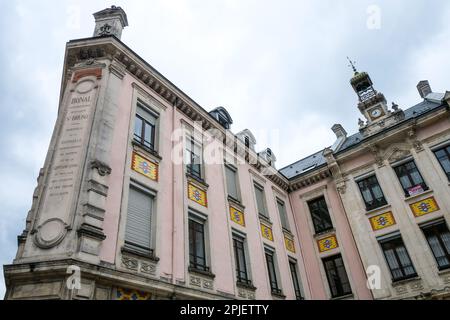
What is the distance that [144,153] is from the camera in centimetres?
1093

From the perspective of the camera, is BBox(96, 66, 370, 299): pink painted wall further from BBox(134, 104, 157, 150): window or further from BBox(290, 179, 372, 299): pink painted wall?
BBox(134, 104, 157, 150): window

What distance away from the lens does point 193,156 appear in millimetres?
13656

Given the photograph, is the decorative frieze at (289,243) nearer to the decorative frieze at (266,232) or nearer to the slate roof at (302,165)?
the decorative frieze at (266,232)

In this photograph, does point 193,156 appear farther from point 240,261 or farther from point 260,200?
point 260,200

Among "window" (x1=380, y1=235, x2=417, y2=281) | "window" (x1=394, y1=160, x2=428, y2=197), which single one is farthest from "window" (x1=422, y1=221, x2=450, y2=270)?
"window" (x1=394, y1=160, x2=428, y2=197)

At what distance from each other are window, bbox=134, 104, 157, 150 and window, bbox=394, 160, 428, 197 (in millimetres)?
13147

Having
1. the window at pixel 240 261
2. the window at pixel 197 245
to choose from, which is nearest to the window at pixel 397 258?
the window at pixel 240 261

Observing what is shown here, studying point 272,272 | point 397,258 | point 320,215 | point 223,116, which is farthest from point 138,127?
point 397,258

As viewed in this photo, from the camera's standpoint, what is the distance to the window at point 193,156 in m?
13.1

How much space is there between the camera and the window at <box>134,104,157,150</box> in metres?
11.6

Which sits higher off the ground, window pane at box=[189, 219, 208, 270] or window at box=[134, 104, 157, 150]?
window at box=[134, 104, 157, 150]
